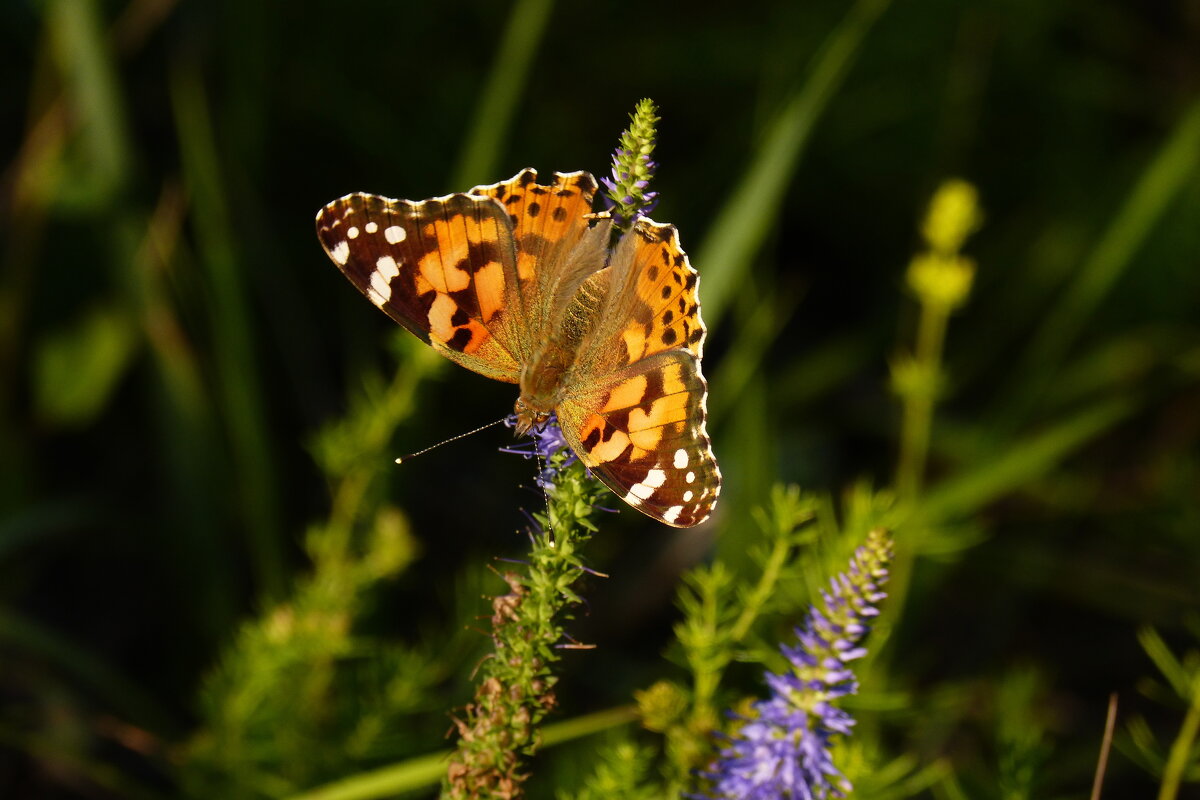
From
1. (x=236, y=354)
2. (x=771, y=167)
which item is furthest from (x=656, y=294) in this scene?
(x=236, y=354)

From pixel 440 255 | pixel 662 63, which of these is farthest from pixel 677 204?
pixel 440 255

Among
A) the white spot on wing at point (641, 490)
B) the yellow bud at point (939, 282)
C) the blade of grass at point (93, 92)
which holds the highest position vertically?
the blade of grass at point (93, 92)

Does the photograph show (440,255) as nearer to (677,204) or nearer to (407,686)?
(407,686)

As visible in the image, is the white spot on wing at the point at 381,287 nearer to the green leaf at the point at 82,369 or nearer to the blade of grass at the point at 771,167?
the blade of grass at the point at 771,167

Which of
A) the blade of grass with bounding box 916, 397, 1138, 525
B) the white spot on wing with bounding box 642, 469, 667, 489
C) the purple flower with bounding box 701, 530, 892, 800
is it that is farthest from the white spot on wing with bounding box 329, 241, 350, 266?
the blade of grass with bounding box 916, 397, 1138, 525

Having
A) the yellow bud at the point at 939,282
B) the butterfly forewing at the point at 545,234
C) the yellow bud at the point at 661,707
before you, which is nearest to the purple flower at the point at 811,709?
the yellow bud at the point at 661,707

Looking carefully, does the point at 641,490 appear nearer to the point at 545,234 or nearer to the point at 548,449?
the point at 548,449

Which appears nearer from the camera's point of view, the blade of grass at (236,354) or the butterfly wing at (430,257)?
the butterfly wing at (430,257)

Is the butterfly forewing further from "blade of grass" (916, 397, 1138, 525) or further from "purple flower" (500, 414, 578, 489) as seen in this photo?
"blade of grass" (916, 397, 1138, 525)
